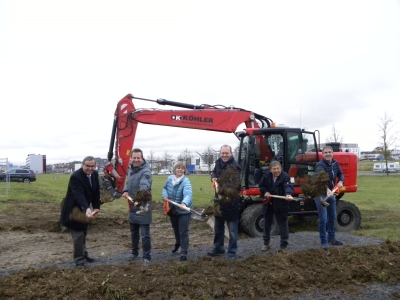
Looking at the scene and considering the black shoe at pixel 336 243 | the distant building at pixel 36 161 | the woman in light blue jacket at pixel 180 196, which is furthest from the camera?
the distant building at pixel 36 161

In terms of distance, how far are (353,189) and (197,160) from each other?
8579cm

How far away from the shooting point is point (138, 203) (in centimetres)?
652

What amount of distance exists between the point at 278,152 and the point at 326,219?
8.40 feet

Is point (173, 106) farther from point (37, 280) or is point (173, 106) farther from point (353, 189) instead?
point (37, 280)

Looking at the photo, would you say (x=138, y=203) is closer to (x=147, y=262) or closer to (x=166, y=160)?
(x=147, y=262)

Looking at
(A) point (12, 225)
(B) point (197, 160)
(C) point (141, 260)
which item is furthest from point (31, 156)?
(C) point (141, 260)

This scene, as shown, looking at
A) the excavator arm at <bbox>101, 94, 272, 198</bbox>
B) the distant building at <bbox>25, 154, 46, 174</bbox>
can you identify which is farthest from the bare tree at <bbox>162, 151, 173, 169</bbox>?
the excavator arm at <bbox>101, 94, 272, 198</bbox>

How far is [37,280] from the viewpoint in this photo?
5395 millimetres

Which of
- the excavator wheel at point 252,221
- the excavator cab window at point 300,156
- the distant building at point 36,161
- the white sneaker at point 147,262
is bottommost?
the white sneaker at point 147,262

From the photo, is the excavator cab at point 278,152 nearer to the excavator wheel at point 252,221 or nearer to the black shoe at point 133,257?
the excavator wheel at point 252,221

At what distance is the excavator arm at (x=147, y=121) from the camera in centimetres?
1019

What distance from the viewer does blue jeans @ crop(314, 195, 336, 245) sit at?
24.8ft

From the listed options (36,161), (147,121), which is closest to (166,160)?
(36,161)

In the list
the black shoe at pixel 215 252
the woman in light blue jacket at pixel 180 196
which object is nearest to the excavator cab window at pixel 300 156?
the black shoe at pixel 215 252
